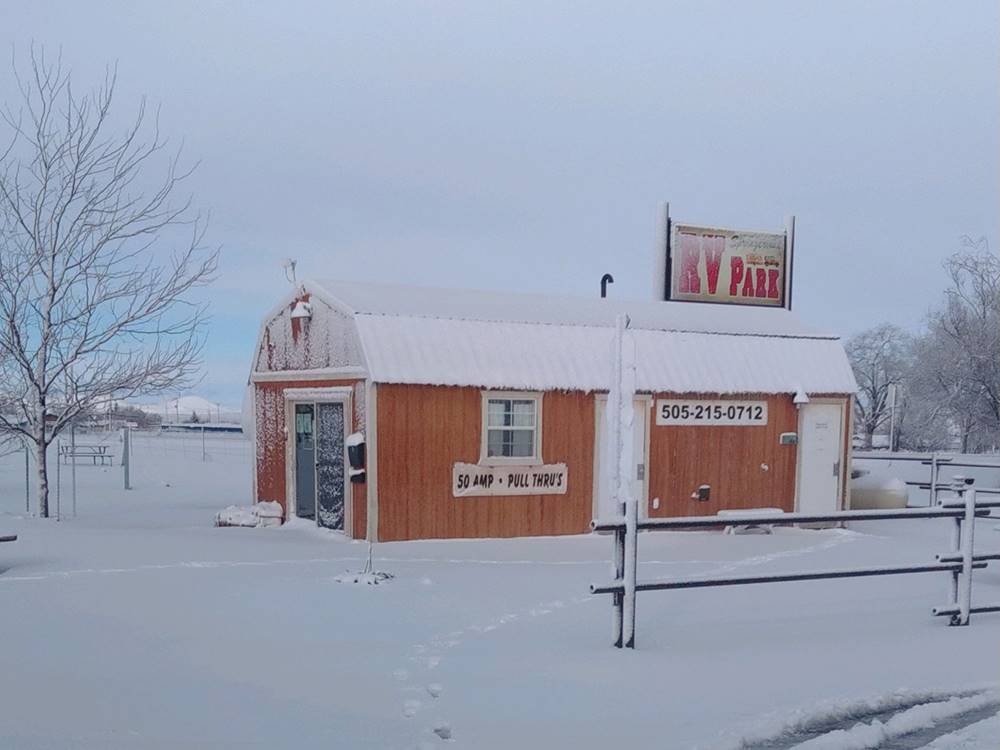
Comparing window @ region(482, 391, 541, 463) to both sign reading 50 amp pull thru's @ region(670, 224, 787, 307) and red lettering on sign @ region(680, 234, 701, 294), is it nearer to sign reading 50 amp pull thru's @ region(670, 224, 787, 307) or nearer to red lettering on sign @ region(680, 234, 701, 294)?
sign reading 50 amp pull thru's @ region(670, 224, 787, 307)

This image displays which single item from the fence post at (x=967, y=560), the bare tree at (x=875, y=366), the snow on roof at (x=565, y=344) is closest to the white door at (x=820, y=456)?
the snow on roof at (x=565, y=344)

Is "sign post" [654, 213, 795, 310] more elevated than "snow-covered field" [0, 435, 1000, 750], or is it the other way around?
"sign post" [654, 213, 795, 310]

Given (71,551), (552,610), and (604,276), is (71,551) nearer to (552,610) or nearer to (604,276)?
(552,610)

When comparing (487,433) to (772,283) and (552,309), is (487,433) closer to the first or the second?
(552,309)

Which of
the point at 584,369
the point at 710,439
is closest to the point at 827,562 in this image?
the point at 710,439

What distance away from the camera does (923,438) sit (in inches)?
1740

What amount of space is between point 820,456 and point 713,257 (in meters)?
3.77

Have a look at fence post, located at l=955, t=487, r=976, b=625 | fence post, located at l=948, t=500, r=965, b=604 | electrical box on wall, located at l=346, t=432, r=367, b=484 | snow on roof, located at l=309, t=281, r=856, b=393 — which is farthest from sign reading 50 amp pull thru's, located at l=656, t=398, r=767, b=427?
fence post, located at l=955, t=487, r=976, b=625

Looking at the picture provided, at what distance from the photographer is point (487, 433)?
12.2 meters

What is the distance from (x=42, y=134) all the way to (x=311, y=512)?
24.1 ft

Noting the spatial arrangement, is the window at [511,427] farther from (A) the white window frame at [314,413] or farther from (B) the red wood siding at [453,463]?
(A) the white window frame at [314,413]

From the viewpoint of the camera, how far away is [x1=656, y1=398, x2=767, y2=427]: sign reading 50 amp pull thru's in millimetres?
13352

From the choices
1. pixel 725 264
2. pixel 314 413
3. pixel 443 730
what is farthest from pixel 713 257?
pixel 443 730

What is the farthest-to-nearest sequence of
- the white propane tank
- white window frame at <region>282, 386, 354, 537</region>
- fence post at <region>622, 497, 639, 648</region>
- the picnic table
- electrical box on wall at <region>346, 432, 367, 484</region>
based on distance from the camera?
the picnic table
the white propane tank
white window frame at <region>282, 386, 354, 537</region>
electrical box on wall at <region>346, 432, 367, 484</region>
fence post at <region>622, 497, 639, 648</region>
